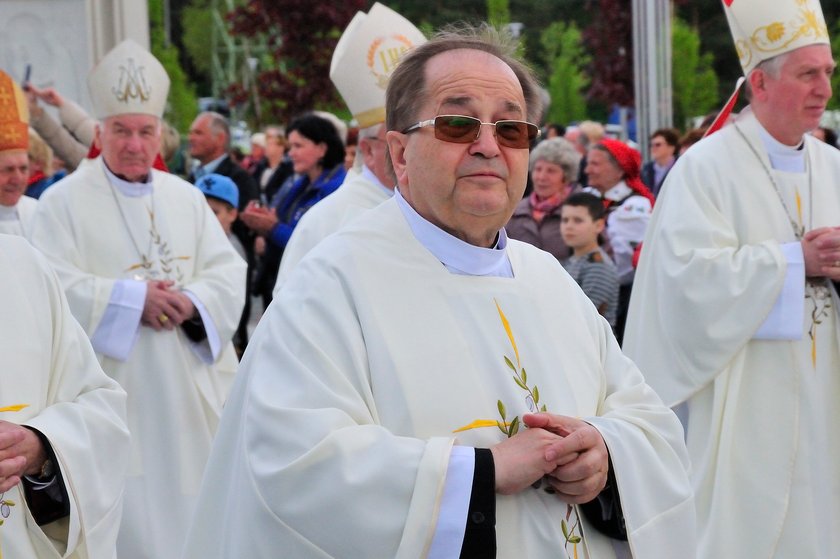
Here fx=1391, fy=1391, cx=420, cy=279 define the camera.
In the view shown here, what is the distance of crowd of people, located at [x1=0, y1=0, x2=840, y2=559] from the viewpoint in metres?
2.89

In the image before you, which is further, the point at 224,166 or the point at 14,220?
the point at 224,166

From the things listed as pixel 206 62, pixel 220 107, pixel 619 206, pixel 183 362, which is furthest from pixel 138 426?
pixel 206 62

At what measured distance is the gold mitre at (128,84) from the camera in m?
7.03

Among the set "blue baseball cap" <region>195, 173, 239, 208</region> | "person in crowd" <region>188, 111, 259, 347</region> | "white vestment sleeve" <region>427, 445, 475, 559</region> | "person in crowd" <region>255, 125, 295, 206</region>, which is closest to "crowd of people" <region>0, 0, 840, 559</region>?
"white vestment sleeve" <region>427, 445, 475, 559</region>

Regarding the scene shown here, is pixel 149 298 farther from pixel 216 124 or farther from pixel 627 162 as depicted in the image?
pixel 216 124

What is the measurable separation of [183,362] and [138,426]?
37 centimetres

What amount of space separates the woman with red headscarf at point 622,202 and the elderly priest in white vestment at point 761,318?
1.86 meters

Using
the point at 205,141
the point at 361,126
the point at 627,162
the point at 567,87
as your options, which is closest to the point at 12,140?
the point at 361,126

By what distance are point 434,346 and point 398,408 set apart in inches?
6.6

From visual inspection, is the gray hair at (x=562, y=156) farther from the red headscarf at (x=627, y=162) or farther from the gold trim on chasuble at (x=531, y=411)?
the gold trim on chasuble at (x=531, y=411)

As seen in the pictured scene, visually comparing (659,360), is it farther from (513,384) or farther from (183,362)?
(513,384)

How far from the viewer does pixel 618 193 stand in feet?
27.5

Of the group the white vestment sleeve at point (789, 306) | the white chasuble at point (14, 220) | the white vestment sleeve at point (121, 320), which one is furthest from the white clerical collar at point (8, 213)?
the white vestment sleeve at point (789, 306)

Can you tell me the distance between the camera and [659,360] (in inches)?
231
